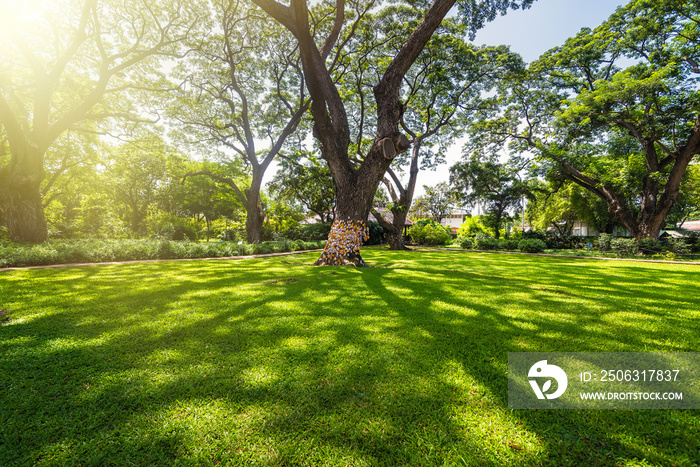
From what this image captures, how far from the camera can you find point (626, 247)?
1482 cm

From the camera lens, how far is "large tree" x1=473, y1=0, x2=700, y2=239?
12.6 metres

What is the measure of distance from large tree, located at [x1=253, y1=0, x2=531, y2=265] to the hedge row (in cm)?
644

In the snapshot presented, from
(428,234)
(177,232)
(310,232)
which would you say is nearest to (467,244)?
(428,234)

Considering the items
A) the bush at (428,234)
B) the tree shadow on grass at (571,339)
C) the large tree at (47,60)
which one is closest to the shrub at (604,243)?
the bush at (428,234)

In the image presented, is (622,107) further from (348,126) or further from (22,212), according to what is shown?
(22,212)

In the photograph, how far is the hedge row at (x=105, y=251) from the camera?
7.45 meters

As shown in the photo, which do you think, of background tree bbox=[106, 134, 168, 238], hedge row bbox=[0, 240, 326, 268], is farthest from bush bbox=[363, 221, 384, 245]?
background tree bbox=[106, 134, 168, 238]

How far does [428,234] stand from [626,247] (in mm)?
13973

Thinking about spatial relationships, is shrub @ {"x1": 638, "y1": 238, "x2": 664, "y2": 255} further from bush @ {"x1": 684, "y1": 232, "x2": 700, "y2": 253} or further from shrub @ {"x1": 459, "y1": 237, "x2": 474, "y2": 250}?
shrub @ {"x1": 459, "y1": 237, "x2": 474, "y2": 250}

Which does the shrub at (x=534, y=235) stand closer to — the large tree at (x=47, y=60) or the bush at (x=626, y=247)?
the bush at (x=626, y=247)

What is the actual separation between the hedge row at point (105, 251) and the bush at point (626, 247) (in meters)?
21.2

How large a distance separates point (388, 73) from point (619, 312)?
7993mm

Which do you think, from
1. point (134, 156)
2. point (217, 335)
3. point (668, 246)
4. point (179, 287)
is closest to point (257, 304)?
point (217, 335)

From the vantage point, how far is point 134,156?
65.7 feet
